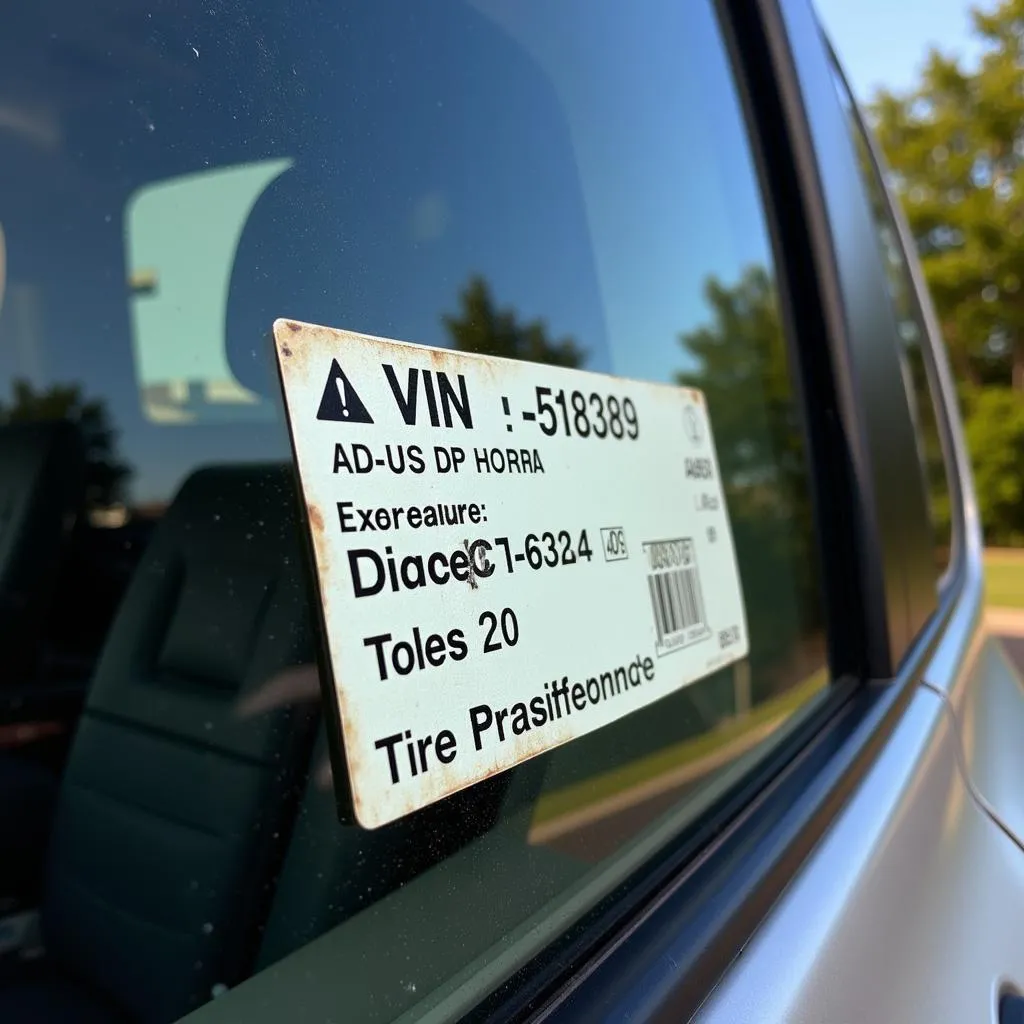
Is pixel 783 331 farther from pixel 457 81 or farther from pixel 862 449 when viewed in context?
pixel 457 81

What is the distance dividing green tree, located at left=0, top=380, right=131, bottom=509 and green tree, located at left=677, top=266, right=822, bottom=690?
4.78 feet

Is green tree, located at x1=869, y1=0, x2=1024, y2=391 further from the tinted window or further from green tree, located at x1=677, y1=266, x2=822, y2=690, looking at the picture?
green tree, located at x1=677, y1=266, x2=822, y2=690

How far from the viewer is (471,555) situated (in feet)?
1.99

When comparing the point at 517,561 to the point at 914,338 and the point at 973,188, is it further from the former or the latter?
the point at 973,188

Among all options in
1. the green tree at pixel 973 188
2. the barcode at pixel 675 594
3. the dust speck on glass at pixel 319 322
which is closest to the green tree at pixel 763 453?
the dust speck on glass at pixel 319 322

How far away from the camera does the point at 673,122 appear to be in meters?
1.12

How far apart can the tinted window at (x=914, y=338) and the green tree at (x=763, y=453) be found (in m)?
0.70

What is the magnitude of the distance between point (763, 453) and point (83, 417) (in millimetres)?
1567

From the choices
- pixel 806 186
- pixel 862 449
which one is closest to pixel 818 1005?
pixel 862 449

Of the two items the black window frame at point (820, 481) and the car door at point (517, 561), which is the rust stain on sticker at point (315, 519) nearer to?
the car door at point (517, 561)

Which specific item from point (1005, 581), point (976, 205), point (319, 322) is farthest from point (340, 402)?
point (976, 205)

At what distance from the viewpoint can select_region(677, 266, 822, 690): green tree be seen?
1.12 metres

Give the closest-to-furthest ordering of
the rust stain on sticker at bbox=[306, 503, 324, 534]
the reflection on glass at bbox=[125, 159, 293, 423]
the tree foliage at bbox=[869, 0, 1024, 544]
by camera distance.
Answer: the rust stain on sticker at bbox=[306, 503, 324, 534], the reflection on glass at bbox=[125, 159, 293, 423], the tree foliage at bbox=[869, 0, 1024, 544]

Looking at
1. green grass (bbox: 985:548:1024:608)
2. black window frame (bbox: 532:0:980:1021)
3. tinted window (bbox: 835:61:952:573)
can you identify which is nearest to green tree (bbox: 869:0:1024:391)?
green grass (bbox: 985:548:1024:608)
